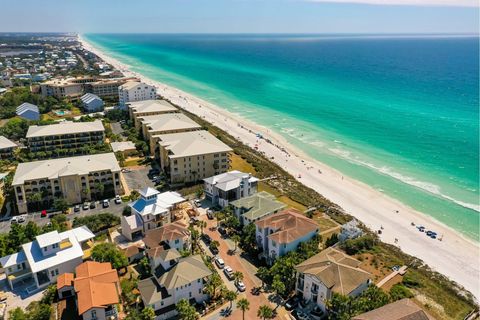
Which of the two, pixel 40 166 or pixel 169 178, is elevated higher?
pixel 40 166

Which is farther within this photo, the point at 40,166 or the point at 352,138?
the point at 352,138

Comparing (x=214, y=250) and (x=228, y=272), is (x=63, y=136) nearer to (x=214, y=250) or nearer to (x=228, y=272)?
(x=214, y=250)

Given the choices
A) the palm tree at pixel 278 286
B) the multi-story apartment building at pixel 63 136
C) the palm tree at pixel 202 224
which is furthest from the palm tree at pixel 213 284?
the multi-story apartment building at pixel 63 136

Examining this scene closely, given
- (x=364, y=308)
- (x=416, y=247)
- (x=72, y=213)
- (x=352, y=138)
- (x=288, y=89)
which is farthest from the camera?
(x=288, y=89)

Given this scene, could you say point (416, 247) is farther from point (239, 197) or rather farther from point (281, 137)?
point (281, 137)

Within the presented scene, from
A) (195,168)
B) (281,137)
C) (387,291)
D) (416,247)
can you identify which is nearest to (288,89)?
(281,137)

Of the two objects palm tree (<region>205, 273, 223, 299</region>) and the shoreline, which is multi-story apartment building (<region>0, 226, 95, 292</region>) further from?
the shoreline

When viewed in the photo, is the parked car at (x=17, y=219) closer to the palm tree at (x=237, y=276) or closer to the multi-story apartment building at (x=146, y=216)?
the multi-story apartment building at (x=146, y=216)
